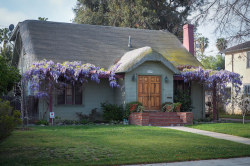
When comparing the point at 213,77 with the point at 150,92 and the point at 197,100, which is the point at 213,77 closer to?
the point at 197,100

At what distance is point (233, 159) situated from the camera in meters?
7.62

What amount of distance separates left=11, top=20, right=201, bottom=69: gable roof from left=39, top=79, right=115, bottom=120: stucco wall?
135cm

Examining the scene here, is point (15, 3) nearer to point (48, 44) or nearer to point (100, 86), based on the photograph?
point (48, 44)

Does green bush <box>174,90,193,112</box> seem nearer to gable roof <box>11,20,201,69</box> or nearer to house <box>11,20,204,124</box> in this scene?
house <box>11,20,204,124</box>

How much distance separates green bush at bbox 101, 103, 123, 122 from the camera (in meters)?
16.7

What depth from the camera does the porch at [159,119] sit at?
15.3 m

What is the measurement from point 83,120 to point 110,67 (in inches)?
144

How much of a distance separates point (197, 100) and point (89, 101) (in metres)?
7.22

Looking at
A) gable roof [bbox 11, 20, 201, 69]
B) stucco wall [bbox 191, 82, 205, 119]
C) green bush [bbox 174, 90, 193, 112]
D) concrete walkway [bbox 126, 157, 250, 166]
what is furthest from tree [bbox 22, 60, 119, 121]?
concrete walkway [bbox 126, 157, 250, 166]

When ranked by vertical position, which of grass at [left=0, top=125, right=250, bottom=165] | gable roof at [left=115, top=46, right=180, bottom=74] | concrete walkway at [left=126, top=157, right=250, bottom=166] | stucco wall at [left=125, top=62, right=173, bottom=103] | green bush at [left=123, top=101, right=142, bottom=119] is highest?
gable roof at [left=115, top=46, right=180, bottom=74]

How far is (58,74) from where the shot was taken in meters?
15.6

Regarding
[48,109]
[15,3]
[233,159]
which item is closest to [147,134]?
[233,159]

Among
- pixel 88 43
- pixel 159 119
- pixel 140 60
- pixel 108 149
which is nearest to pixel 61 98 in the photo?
pixel 88 43

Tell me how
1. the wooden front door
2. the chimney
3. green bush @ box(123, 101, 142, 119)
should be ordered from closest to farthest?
green bush @ box(123, 101, 142, 119) → the wooden front door → the chimney
